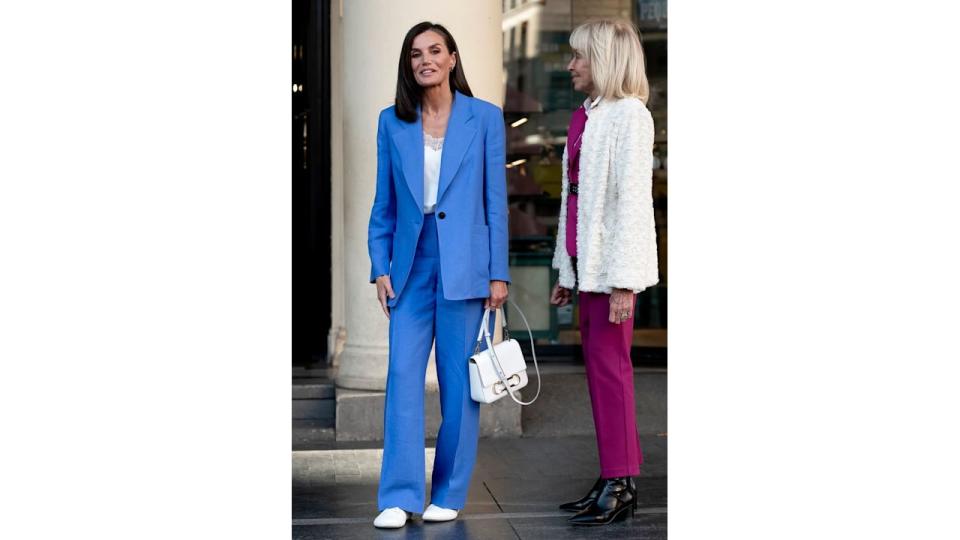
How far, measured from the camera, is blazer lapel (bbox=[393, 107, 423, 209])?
5789 mm

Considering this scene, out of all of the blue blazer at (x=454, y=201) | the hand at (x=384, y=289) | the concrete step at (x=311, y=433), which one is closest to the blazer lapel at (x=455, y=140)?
the blue blazer at (x=454, y=201)

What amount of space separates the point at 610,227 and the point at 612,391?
2.12 feet

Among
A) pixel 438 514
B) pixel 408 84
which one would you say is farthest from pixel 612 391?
pixel 408 84

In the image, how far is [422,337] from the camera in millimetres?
5934

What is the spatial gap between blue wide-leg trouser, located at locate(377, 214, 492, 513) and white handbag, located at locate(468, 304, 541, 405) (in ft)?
0.22

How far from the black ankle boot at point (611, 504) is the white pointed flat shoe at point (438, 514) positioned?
1.53 feet

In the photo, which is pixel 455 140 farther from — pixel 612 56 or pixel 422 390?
pixel 422 390

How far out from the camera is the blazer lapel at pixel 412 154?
579cm

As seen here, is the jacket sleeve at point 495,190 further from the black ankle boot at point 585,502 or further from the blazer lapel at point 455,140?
the black ankle boot at point 585,502

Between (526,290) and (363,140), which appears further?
(526,290)
